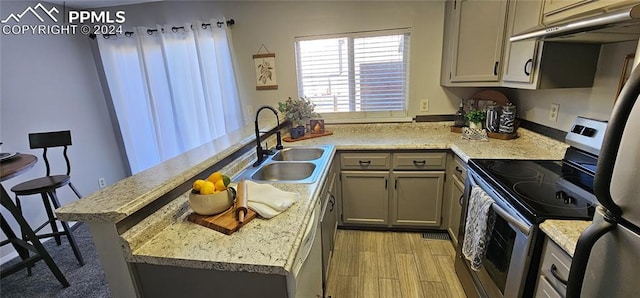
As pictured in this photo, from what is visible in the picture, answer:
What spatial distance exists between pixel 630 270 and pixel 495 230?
33.2 inches

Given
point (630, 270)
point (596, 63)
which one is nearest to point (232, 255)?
point (630, 270)

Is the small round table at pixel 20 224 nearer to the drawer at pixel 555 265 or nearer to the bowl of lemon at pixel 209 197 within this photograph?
the bowl of lemon at pixel 209 197

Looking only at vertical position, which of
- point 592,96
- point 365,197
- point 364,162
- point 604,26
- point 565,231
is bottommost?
point 365,197

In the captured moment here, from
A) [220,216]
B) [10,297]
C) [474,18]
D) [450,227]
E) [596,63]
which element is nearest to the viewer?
[220,216]

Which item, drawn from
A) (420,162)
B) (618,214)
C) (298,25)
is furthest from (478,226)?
(298,25)

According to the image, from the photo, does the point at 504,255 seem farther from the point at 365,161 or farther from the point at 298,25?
the point at 298,25

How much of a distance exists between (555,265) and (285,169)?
148cm

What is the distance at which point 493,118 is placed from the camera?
7.49 ft

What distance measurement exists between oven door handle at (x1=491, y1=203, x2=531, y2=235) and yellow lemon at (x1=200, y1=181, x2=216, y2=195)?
1302mm

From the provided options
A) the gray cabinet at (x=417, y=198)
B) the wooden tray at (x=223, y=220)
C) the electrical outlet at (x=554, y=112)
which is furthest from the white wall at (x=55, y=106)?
the electrical outlet at (x=554, y=112)

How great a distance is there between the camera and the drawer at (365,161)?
2314 mm

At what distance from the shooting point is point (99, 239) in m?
0.94

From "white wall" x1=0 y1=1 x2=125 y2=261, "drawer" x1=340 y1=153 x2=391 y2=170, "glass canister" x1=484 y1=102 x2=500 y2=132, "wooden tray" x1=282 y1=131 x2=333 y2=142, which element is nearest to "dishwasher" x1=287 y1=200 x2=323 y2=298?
"drawer" x1=340 y1=153 x2=391 y2=170

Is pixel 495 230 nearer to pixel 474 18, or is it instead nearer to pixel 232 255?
pixel 232 255
